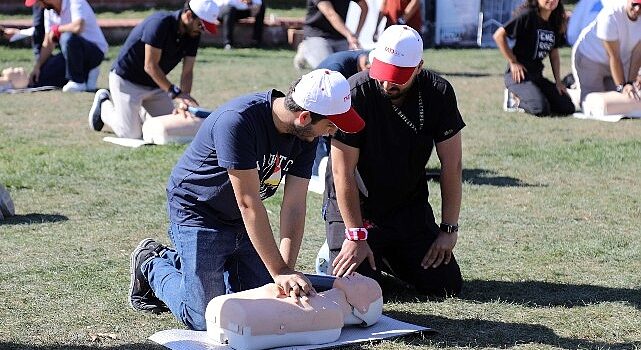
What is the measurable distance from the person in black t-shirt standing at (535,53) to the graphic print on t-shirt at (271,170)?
21.5 feet

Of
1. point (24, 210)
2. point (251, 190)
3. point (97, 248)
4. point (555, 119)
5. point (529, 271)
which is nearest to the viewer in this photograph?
point (251, 190)

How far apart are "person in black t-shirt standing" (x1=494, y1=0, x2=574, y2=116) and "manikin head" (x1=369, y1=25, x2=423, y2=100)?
227 inches

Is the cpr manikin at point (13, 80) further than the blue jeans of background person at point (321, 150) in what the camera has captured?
Yes

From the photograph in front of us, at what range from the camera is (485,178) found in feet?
27.6

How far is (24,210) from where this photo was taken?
726 centimetres

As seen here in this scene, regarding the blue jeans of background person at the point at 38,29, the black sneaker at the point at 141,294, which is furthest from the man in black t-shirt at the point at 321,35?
the black sneaker at the point at 141,294

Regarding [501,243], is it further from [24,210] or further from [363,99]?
[24,210]

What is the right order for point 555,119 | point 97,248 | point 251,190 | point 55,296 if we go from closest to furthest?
point 251,190
point 55,296
point 97,248
point 555,119

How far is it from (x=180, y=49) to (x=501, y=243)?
404cm

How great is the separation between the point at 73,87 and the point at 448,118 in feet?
28.4

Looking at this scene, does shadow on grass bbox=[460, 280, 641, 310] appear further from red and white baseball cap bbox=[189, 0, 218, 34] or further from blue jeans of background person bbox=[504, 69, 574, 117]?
blue jeans of background person bbox=[504, 69, 574, 117]

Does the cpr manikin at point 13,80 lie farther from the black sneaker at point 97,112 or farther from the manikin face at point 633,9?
the manikin face at point 633,9

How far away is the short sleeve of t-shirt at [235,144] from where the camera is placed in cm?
437

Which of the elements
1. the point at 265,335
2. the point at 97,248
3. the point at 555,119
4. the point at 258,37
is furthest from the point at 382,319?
the point at 258,37
